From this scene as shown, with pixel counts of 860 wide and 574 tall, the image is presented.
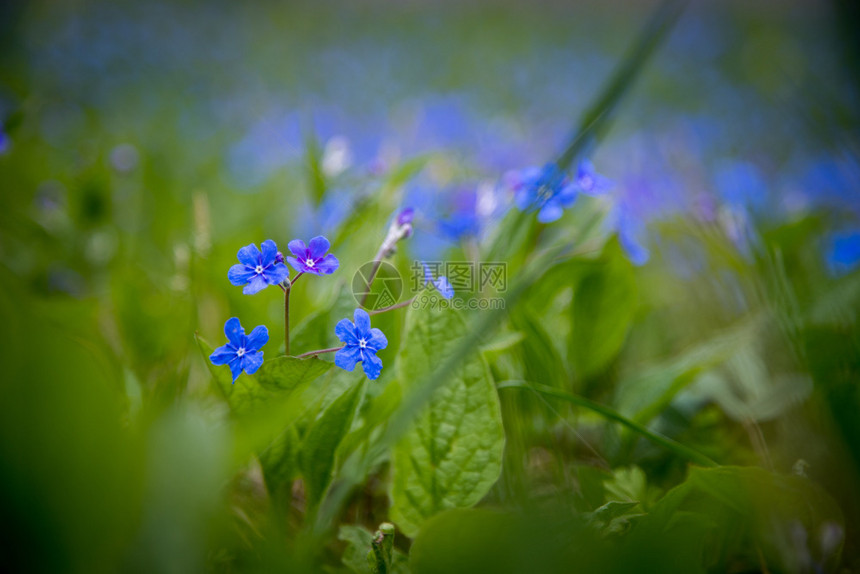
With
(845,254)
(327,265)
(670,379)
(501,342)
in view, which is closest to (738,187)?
(845,254)

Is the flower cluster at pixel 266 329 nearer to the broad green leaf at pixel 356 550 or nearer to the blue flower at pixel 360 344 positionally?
the blue flower at pixel 360 344

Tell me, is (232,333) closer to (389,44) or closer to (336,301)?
(336,301)

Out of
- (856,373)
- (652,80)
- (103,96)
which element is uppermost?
(103,96)

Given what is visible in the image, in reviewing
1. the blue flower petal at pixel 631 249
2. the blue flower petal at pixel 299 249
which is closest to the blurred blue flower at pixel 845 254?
the blue flower petal at pixel 631 249

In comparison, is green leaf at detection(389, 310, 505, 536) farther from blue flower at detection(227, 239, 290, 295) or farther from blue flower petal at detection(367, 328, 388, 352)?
blue flower at detection(227, 239, 290, 295)

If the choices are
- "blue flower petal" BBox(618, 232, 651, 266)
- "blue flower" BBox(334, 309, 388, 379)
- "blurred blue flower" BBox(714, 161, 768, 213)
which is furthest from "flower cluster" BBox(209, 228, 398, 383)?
"blurred blue flower" BBox(714, 161, 768, 213)

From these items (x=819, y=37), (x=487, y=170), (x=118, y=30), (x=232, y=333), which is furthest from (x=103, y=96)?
(x=819, y=37)

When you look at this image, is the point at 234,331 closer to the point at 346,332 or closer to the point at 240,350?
the point at 240,350
